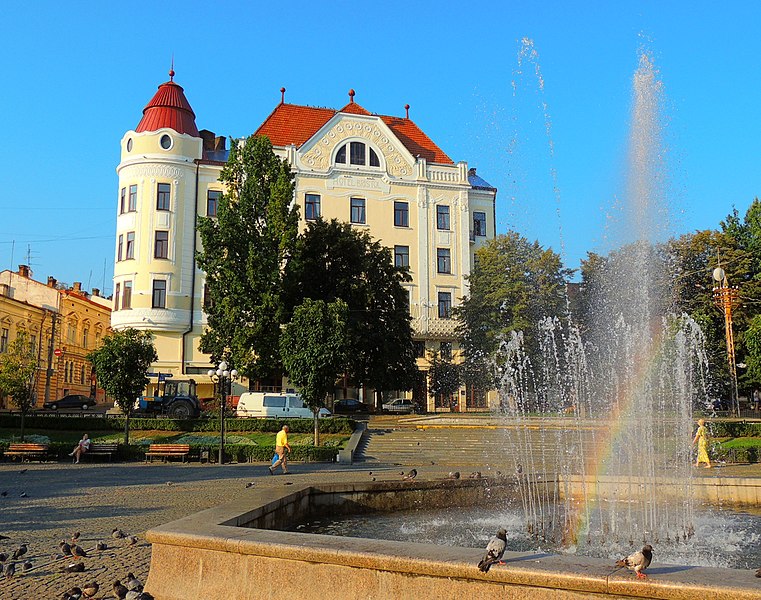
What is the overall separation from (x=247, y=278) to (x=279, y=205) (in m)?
4.29

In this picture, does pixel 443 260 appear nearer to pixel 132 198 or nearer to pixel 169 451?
pixel 132 198

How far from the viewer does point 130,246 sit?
151 feet

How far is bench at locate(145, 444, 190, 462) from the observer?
24.0 metres

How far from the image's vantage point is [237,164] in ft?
132

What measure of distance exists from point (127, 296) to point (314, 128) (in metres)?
17.4

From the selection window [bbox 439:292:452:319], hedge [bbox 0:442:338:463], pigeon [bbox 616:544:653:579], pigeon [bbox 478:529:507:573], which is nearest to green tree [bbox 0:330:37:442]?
hedge [bbox 0:442:338:463]

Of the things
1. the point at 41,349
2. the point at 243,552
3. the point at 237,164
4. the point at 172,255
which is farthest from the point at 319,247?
the point at 243,552

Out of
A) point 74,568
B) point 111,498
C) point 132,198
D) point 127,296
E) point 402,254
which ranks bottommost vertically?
point 111,498

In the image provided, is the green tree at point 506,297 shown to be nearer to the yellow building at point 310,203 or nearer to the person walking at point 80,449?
the yellow building at point 310,203

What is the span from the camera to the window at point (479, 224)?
51.7 metres

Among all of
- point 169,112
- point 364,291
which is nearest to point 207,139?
point 169,112

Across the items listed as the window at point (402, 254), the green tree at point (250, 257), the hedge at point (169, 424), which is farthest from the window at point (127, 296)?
the window at point (402, 254)

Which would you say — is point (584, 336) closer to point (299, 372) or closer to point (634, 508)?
point (299, 372)

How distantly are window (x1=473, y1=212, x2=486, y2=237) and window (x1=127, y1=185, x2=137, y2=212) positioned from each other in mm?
22937
